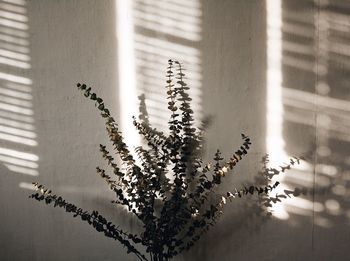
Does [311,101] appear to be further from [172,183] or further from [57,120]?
[57,120]

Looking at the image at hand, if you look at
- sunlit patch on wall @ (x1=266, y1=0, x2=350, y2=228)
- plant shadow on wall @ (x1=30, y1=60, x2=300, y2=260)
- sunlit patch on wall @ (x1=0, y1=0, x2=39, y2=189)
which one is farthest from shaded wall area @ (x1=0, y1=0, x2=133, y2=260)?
sunlit patch on wall @ (x1=266, y1=0, x2=350, y2=228)

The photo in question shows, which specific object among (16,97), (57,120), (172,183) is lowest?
(172,183)

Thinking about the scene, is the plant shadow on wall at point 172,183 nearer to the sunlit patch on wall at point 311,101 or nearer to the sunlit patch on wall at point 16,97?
the sunlit patch on wall at point 311,101

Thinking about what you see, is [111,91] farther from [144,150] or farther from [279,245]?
[279,245]

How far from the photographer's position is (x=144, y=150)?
10.4ft

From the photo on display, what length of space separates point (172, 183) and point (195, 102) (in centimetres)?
57

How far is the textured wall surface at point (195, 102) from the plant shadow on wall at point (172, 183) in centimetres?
8

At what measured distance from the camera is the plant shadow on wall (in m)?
3.04

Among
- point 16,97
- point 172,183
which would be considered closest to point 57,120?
point 16,97

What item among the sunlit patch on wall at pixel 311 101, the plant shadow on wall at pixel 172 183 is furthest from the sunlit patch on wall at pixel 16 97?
the sunlit patch on wall at pixel 311 101

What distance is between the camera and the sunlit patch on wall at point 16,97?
317cm

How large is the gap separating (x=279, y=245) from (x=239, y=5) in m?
1.62

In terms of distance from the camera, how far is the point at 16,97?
323cm

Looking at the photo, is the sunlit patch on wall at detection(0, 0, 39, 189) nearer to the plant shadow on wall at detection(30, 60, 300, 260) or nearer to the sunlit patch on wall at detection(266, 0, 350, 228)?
the plant shadow on wall at detection(30, 60, 300, 260)
